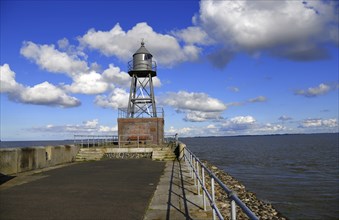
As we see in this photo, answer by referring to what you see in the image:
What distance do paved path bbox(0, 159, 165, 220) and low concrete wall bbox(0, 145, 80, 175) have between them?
119cm

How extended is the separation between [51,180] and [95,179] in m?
1.48

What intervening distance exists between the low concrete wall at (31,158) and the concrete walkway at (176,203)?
20.8ft

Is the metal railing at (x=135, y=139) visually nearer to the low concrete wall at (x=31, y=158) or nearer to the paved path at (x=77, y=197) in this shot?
the low concrete wall at (x=31, y=158)

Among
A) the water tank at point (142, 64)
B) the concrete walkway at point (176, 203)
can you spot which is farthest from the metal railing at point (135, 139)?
the concrete walkway at point (176, 203)

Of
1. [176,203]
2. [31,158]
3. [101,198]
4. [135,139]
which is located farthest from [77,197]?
[135,139]

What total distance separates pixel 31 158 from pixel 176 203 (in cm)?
986

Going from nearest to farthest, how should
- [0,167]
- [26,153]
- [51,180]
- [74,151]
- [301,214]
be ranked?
[51,180] → [0,167] → [301,214] → [26,153] → [74,151]

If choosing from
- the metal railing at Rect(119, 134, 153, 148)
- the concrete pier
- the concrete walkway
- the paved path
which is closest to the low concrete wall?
the paved path

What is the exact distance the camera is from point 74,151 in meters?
22.4

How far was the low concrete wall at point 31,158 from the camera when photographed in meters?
13.5

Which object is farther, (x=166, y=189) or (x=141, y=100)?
(x=141, y=100)

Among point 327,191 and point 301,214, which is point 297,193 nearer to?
point 327,191

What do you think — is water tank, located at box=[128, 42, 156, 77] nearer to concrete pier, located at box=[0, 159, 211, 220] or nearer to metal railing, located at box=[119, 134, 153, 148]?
metal railing, located at box=[119, 134, 153, 148]

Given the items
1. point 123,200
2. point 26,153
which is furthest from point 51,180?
point 123,200
